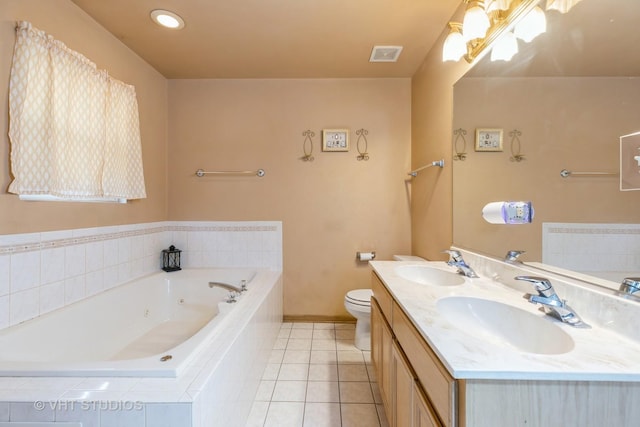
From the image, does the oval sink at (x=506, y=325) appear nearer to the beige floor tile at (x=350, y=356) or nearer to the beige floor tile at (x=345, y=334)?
the beige floor tile at (x=350, y=356)

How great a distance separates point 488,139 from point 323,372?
1.78 metres

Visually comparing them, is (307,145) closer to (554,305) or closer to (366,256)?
(366,256)

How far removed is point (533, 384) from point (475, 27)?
4.97 feet

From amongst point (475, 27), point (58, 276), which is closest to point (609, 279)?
point (475, 27)

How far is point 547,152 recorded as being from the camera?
3.61ft

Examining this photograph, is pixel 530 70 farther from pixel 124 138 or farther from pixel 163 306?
pixel 163 306

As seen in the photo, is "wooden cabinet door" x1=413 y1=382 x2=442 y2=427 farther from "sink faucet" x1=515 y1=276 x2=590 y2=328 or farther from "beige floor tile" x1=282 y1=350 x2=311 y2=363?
"beige floor tile" x1=282 y1=350 x2=311 y2=363

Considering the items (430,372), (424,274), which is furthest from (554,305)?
(424,274)

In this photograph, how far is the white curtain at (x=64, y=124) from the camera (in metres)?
1.39

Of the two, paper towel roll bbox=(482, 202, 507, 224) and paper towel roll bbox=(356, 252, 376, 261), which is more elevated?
paper towel roll bbox=(482, 202, 507, 224)

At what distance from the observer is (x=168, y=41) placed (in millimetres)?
2111

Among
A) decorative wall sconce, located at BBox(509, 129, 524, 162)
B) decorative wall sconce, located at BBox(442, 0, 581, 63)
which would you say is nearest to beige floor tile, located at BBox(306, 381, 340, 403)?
decorative wall sconce, located at BBox(509, 129, 524, 162)

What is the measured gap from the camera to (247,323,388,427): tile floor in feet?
5.02

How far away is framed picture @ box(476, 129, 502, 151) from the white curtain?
231cm
